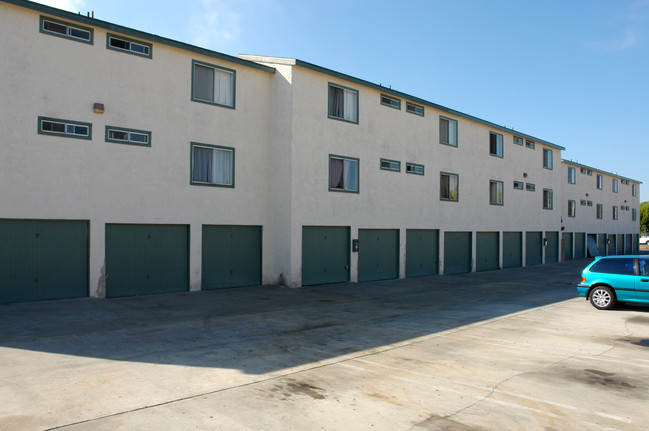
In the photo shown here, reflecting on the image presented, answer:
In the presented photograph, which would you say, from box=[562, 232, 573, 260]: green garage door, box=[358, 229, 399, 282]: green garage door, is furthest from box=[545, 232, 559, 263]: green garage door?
box=[358, 229, 399, 282]: green garage door

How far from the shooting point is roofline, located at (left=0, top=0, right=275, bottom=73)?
13440 mm

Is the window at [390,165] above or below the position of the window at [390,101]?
below

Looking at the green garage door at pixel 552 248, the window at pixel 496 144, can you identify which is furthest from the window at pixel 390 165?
the green garage door at pixel 552 248

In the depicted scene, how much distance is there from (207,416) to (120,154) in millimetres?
11300

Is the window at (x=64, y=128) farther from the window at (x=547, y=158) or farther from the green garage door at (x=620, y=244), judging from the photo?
the green garage door at (x=620, y=244)

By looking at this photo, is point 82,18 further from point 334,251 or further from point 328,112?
point 334,251

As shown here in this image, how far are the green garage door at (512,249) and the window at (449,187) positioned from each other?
20.0ft

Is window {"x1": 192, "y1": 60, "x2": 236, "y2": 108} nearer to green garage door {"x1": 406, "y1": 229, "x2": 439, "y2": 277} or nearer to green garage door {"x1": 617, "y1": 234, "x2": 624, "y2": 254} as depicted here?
green garage door {"x1": 406, "y1": 229, "x2": 439, "y2": 277}

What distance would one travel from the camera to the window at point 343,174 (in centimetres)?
1962

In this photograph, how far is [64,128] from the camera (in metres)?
14.0

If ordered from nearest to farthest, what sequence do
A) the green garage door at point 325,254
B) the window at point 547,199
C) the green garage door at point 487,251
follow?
the green garage door at point 325,254, the green garage door at point 487,251, the window at point 547,199

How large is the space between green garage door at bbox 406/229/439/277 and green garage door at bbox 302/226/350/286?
419cm

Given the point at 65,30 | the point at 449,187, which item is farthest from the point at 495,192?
the point at 65,30

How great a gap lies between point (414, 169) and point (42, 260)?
52.1ft
